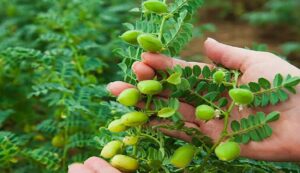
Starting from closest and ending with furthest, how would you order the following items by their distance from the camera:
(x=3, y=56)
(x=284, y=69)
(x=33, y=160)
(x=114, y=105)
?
(x=284, y=69) → (x=114, y=105) → (x=33, y=160) → (x=3, y=56)

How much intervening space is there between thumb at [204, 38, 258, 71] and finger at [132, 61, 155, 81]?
0.24 metres

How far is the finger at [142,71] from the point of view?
1294 mm

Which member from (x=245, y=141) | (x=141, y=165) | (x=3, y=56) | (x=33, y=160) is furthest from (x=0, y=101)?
(x=245, y=141)

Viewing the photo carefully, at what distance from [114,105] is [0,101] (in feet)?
1.77

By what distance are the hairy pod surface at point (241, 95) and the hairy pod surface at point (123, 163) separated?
28 centimetres

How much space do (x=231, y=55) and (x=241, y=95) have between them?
10.7 inches

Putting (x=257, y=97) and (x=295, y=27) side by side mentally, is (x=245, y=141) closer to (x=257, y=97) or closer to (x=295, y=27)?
(x=257, y=97)

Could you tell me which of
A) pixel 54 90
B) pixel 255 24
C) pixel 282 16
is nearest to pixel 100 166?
pixel 54 90

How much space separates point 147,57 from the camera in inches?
51.5

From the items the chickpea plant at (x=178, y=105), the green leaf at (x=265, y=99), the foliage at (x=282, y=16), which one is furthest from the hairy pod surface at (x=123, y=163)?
the foliage at (x=282, y=16)

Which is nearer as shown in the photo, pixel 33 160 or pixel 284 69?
pixel 284 69

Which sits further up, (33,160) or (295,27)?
(295,27)

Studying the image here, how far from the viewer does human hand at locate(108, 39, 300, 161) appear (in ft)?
4.34

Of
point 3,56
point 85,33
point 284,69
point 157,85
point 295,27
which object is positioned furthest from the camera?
point 295,27
